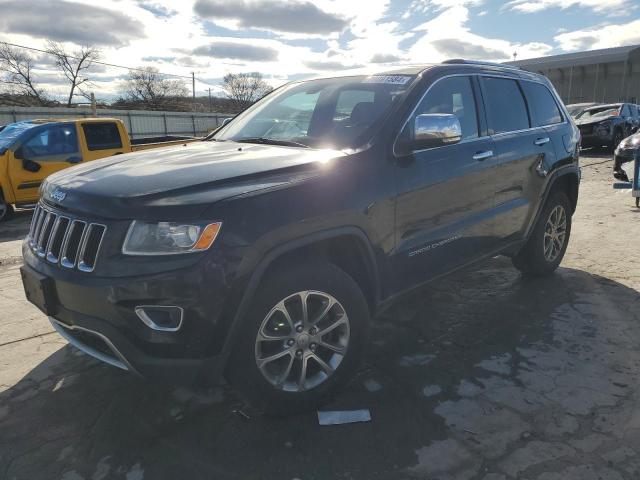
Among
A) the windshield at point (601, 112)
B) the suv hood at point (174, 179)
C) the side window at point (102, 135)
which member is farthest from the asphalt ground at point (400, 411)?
the windshield at point (601, 112)

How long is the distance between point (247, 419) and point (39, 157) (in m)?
8.09

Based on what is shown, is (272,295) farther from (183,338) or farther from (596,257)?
(596,257)

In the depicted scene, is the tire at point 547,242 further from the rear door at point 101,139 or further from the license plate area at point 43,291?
the rear door at point 101,139

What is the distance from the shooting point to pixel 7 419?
9.00ft

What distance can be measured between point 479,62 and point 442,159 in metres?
1.23

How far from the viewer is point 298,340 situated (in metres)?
2.62

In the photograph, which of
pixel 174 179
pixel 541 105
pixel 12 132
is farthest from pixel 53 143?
pixel 541 105

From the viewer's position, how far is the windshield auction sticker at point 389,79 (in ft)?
10.8

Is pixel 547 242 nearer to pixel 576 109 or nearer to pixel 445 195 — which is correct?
pixel 445 195

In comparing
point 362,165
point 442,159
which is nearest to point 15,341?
point 362,165

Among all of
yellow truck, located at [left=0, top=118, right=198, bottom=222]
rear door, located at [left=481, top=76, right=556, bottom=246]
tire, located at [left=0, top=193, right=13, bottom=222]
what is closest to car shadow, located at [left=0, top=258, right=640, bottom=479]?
rear door, located at [left=481, top=76, right=556, bottom=246]

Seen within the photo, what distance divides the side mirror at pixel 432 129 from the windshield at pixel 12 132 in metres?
8.31

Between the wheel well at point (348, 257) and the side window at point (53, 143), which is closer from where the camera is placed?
the wheel well at point (348, 257)

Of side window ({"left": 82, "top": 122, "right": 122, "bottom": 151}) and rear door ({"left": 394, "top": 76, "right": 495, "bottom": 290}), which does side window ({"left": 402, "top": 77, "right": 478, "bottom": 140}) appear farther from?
side window ({"left": 82, "top": 122, "right": 122, "bottom": 151})
